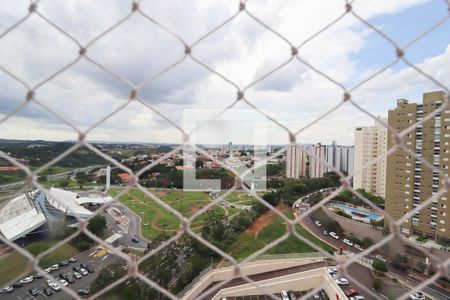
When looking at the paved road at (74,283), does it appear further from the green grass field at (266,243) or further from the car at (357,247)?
the car at (357,247)

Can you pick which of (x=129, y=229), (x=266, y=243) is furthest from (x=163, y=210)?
(x=266, y=243)

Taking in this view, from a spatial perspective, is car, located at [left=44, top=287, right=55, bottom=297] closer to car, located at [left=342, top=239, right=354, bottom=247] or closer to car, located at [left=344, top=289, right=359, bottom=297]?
car, located at [left=344, top=289, right=359, bottom=297]

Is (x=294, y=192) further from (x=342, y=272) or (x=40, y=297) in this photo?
(x=342, y=272)

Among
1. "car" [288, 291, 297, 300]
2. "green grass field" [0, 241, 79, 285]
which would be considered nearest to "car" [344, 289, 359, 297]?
"car" [288, 291, 297, 300]

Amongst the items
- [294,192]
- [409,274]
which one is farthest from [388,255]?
[294,192]

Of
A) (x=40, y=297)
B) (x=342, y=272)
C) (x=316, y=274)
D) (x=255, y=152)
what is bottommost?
(x=40, y=297)

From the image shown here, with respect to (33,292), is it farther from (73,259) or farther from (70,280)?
(73,259)
